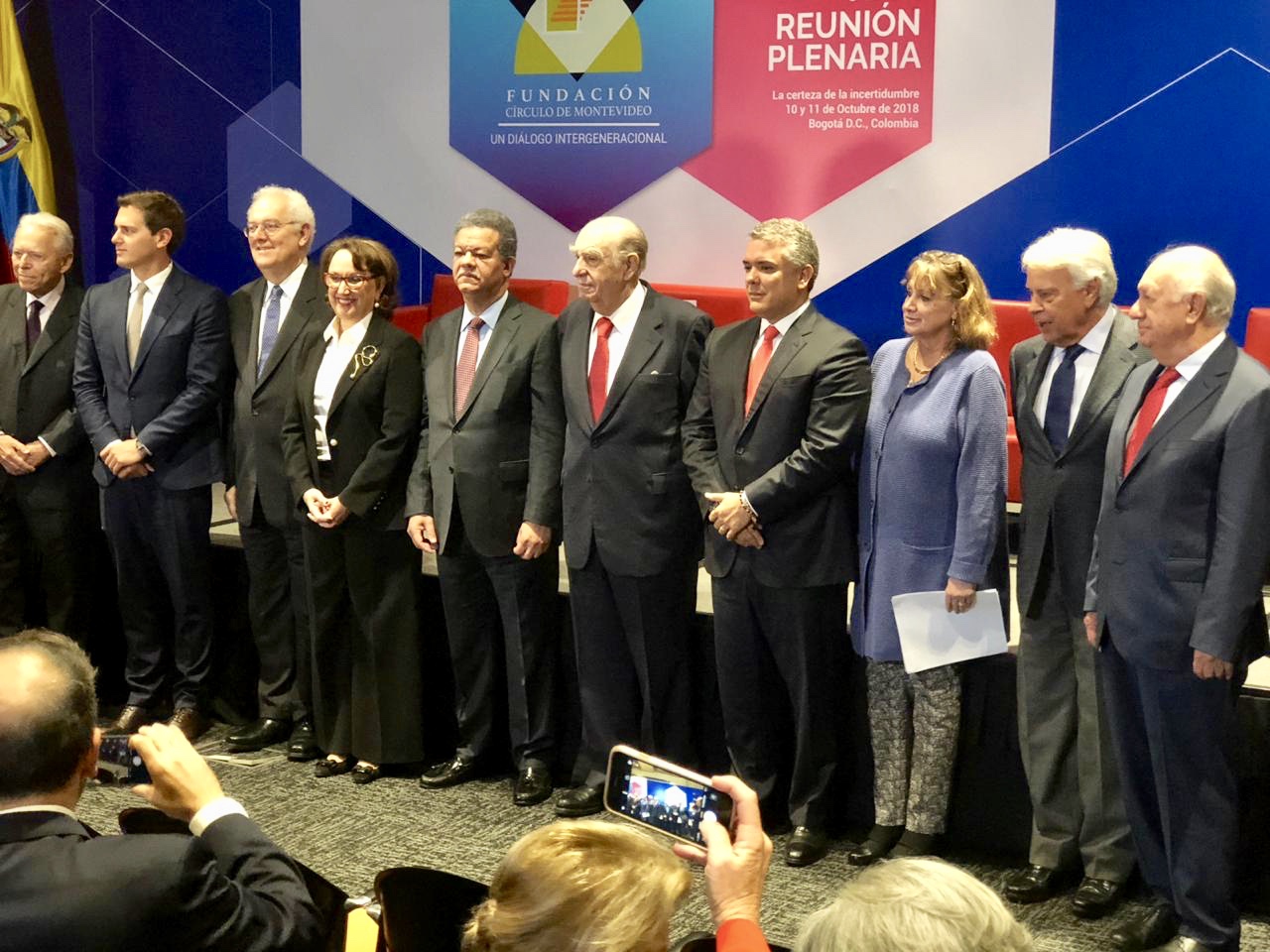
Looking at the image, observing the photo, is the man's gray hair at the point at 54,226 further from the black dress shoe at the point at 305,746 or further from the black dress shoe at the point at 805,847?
the black dress shoe at the point at 805,847

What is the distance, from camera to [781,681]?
4.64 meters

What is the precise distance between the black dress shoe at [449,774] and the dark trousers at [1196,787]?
85.2 inches

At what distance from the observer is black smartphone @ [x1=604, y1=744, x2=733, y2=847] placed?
213cm

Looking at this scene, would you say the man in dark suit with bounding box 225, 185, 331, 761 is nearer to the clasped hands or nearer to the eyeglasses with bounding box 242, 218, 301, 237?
the eyeglasses with bounding box 242, 218, 301, 237

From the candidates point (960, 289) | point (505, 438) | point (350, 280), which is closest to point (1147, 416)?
point (960, 289)

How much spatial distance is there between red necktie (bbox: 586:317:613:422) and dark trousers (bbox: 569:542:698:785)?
1.32 ft

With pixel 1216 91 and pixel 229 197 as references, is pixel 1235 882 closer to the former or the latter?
pixel 1216 91

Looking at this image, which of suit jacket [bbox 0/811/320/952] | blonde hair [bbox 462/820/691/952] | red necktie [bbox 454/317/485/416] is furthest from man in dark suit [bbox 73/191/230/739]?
blonde hair [bbox 462/820/691/952]

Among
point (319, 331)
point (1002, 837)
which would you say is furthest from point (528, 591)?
point (1002, 837)

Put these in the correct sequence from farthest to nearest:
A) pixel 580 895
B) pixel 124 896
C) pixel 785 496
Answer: pixel 785 496
pixel 124 896
pixel 580 895

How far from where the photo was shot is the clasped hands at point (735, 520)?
438 centimetres

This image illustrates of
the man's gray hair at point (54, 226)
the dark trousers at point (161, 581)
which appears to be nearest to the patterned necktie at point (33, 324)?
the man's gray hair at point (54, 226)

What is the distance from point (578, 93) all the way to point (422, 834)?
12.4 ft

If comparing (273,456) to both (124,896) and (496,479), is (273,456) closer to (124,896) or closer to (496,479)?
(496,479)
